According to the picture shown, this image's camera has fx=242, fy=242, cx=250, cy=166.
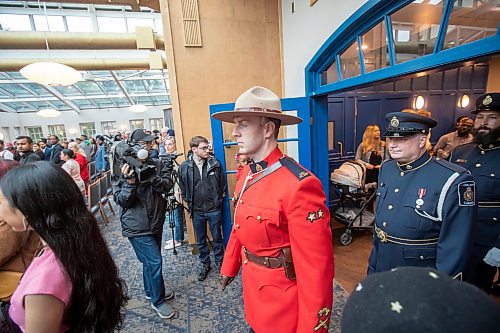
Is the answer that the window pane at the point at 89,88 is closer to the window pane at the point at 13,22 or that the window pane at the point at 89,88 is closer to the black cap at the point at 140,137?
the window pane at the point at 13,22

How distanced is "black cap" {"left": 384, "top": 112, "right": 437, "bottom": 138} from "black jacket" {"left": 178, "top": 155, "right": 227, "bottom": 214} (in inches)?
73.0

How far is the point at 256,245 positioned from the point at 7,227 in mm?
1305

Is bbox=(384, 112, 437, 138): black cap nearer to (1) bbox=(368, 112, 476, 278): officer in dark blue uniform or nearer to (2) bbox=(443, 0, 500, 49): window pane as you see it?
(1) bbox=(368, 112, 476, 278): officer in dark blue uniform

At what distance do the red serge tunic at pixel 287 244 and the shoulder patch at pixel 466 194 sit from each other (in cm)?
73

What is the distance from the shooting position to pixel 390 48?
187 centimetres

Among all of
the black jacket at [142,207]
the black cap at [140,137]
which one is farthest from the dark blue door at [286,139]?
the black jacket at [142,207]

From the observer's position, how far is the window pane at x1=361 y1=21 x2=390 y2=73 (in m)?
1.99

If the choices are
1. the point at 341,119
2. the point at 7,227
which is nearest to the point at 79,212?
the point at 7,227

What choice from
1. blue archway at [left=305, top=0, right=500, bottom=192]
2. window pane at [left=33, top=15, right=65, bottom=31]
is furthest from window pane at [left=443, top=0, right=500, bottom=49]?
window pane at [left=33, top=15, right=65, bottom=31]

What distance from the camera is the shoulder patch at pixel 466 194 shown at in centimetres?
126

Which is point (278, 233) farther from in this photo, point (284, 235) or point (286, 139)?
point (286, 139)

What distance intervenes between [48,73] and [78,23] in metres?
6.89

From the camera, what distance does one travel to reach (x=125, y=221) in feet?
6.93

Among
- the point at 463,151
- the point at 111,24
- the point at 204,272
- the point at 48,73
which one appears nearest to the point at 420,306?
the point at 463,151
